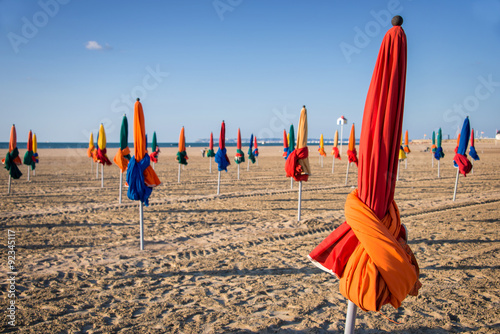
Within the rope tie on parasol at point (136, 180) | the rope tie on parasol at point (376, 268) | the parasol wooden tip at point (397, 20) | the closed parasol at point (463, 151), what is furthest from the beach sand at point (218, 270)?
the parasol wooden tip at point (397, 20)

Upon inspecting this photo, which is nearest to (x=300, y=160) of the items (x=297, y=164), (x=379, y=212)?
(x=297, y=164)

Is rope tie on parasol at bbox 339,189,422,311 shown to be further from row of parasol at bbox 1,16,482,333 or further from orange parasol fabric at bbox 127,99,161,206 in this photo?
orange parasol fabric at bbox 127,99,161,206

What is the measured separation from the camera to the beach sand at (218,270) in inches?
159

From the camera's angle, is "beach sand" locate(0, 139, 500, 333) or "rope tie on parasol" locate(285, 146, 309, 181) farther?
"rope tie on parasol" locate(285, 146, 309, 181)

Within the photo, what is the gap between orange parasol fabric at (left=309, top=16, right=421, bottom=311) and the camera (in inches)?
80.8

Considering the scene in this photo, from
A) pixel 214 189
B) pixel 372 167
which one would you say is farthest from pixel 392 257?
pixel 214 189

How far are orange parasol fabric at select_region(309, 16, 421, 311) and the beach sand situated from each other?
2.05 meters

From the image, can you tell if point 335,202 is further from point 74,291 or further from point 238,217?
point 74,291

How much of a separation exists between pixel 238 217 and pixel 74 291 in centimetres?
534

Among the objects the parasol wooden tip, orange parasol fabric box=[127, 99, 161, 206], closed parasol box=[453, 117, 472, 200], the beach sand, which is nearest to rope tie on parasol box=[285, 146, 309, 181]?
the beach sand

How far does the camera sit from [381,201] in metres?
2.15

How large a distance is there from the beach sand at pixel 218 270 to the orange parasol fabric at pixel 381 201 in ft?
6.72

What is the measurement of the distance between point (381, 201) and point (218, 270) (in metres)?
4.15

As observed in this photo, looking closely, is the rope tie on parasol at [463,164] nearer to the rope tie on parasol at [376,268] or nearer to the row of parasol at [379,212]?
the row of parasol at [379,212]
